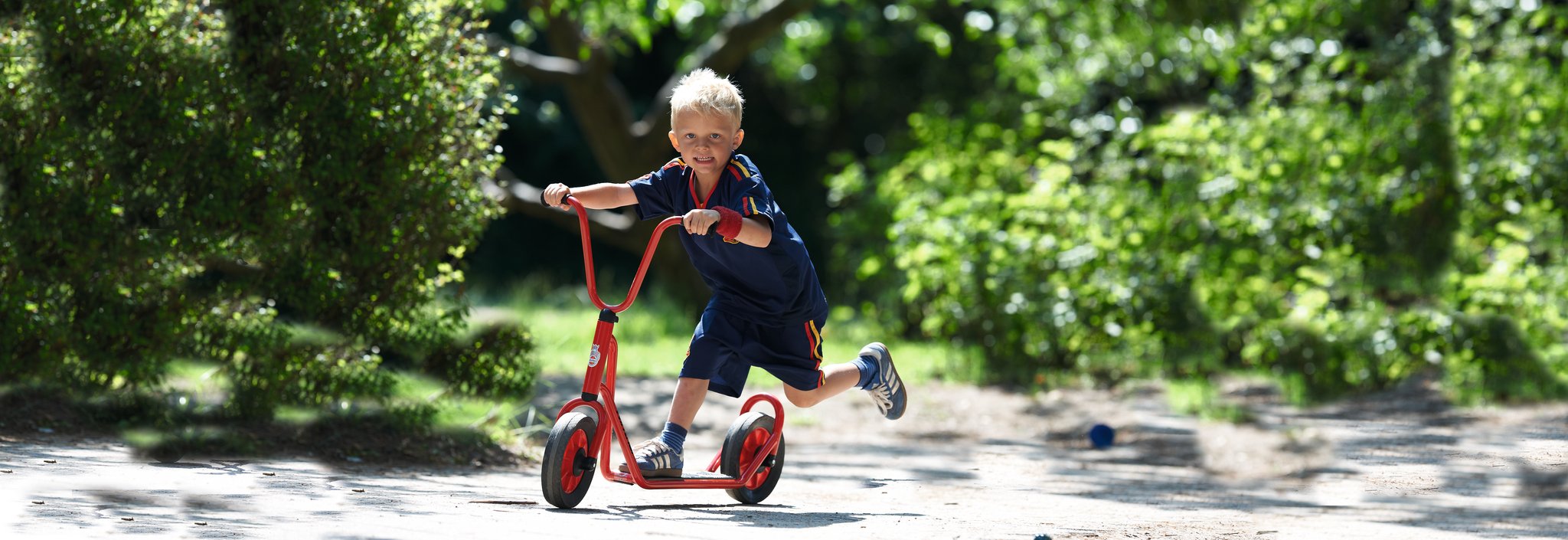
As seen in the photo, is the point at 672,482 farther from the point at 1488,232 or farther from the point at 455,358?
the point at 1488,232

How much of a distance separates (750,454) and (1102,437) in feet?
10.7

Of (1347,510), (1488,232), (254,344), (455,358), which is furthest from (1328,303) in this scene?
(254,344)

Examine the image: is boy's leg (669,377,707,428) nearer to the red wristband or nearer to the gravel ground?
the gravel ground

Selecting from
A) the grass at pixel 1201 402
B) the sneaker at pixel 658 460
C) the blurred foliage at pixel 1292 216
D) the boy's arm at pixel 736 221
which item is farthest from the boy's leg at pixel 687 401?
the blurred foliage at pixel 1292 216

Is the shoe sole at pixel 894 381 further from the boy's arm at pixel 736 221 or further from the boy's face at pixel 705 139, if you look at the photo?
the boy's face at pixel 705 139

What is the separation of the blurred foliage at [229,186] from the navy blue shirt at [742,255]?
58.7 inches

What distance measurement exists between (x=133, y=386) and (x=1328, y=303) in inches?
290

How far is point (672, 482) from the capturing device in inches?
205

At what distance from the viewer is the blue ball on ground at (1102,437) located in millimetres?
8273

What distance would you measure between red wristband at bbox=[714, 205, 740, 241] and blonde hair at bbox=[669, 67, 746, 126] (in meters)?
0.47

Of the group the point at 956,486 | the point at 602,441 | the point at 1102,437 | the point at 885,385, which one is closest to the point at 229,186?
the point at 602,441

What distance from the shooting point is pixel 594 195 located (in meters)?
5.16

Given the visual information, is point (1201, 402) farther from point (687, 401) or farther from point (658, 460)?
point (658, 460)

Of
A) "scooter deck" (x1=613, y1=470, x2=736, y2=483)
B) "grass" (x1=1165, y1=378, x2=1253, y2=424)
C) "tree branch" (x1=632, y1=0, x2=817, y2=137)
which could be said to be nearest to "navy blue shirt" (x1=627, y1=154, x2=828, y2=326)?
"scooter deck" (x1=613, y1=470, x2=736, y2=483)
